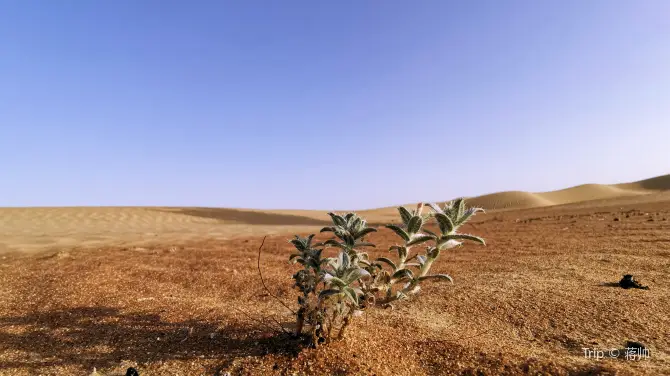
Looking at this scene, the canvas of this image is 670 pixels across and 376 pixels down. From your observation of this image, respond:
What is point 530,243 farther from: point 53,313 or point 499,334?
point 53,313

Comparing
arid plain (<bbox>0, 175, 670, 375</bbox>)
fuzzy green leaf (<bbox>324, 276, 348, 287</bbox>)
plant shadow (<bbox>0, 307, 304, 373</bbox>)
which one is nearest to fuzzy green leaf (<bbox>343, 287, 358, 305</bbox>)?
fuzzy green leaf (<bbox>324, 276, 348, 287</bbox>)

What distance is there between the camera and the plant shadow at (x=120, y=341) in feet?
8.36

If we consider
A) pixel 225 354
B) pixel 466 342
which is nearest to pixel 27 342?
pixel 225 354

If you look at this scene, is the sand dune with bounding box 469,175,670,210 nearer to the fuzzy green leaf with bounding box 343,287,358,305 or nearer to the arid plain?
the arid plain

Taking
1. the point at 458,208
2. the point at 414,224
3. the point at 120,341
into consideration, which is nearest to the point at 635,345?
the point at 458,208

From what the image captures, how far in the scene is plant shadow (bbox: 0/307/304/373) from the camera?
2.55 meters

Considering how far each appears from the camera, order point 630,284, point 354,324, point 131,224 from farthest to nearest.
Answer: point 131,224 < point 630,284 < point 354,324

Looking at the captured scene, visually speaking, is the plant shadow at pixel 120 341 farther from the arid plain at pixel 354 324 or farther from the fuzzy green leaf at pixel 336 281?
the fuzzy green leaf at pixel 336 281

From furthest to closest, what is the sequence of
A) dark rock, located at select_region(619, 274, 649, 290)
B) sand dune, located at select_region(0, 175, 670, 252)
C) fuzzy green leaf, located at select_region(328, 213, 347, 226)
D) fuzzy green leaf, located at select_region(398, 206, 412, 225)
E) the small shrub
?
1. sand dune, located at select_region(0, 175, 670, 252)
2. dark rock, located at select_region(619, 274, 649, 290)
3. fuzzy green leaf, located at select_region(328, 213, 347, 226)
4. fuzzy green leaf, located at select_region(398, 206, 412, 225)
5. the small shrub

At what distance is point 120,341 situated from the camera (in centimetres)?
285

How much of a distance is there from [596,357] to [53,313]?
4.80 meters

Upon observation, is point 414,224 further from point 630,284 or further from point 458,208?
point 630,284

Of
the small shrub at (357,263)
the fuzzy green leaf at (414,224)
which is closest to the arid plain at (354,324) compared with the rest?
the small shrub at (357,263)

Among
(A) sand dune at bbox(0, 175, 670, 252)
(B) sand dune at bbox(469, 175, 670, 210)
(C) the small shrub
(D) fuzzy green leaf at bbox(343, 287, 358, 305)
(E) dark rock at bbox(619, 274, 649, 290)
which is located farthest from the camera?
(B) sand dune at bbox(469, 175, 670, 210)
